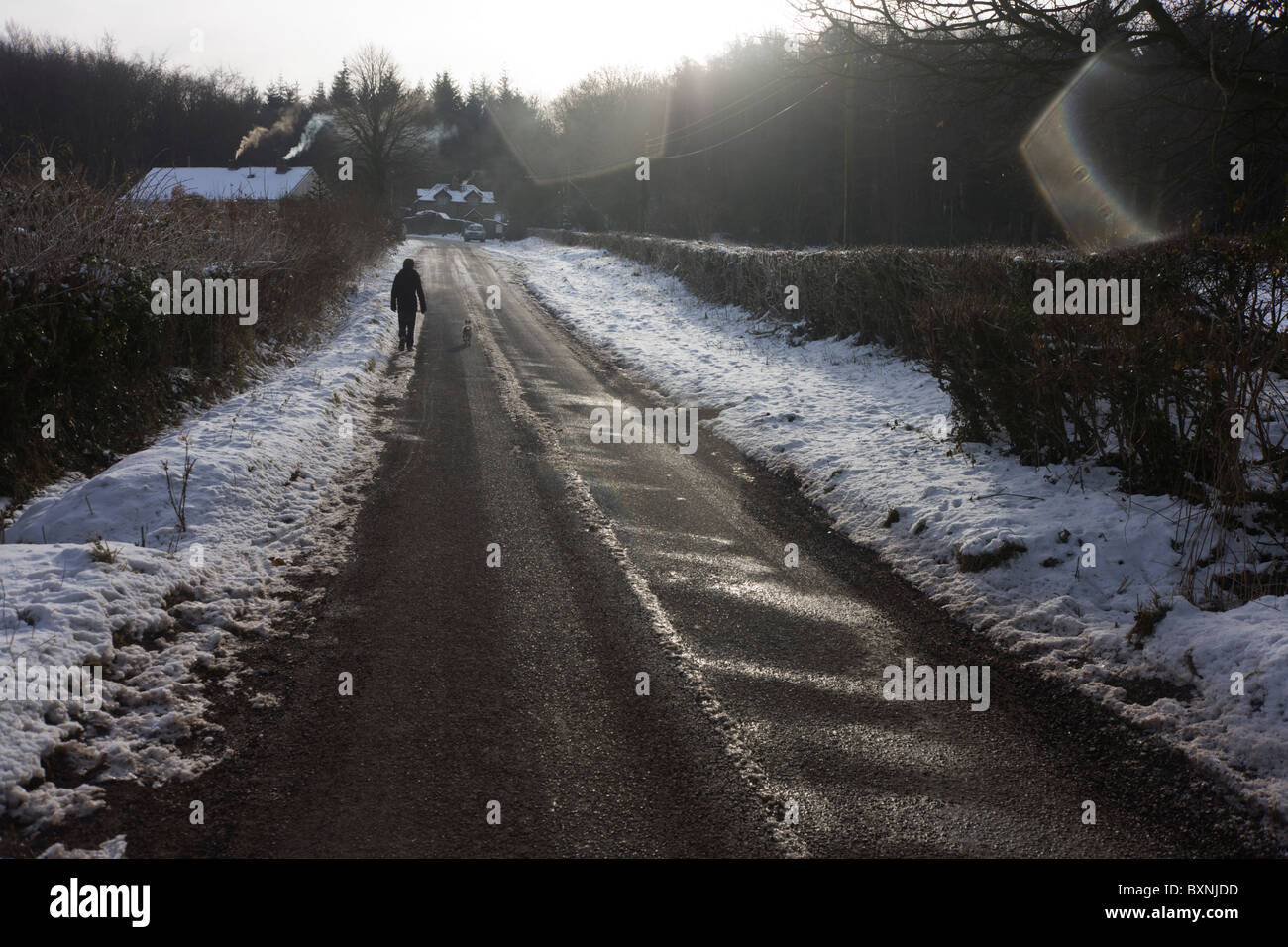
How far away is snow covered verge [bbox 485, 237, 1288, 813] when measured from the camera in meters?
4.10

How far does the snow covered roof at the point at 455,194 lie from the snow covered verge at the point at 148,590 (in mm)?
96285

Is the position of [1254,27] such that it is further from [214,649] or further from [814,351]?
[214,649]

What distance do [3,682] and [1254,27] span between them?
11.9m

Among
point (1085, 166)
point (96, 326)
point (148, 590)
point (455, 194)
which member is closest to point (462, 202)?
point (455, 194)

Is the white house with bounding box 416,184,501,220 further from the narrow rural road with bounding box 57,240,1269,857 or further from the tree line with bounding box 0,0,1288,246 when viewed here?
the narrow rural road with bounding box 57,240,1269,857

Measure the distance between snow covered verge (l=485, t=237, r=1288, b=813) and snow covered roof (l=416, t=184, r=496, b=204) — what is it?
93637 mm

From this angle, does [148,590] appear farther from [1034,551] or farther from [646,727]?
[1034,551]

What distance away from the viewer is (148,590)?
5133 mm

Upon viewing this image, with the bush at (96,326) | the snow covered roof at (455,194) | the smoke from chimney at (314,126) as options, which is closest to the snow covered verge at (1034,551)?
the bush at (96,326)

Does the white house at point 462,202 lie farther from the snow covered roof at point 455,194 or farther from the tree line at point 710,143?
the tree line at point 710,143

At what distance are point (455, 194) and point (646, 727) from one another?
103 meters

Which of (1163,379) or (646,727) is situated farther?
(1163,379)

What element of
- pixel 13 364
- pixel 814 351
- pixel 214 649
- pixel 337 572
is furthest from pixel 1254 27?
pixel 13 364

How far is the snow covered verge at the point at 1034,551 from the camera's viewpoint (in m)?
4.10
